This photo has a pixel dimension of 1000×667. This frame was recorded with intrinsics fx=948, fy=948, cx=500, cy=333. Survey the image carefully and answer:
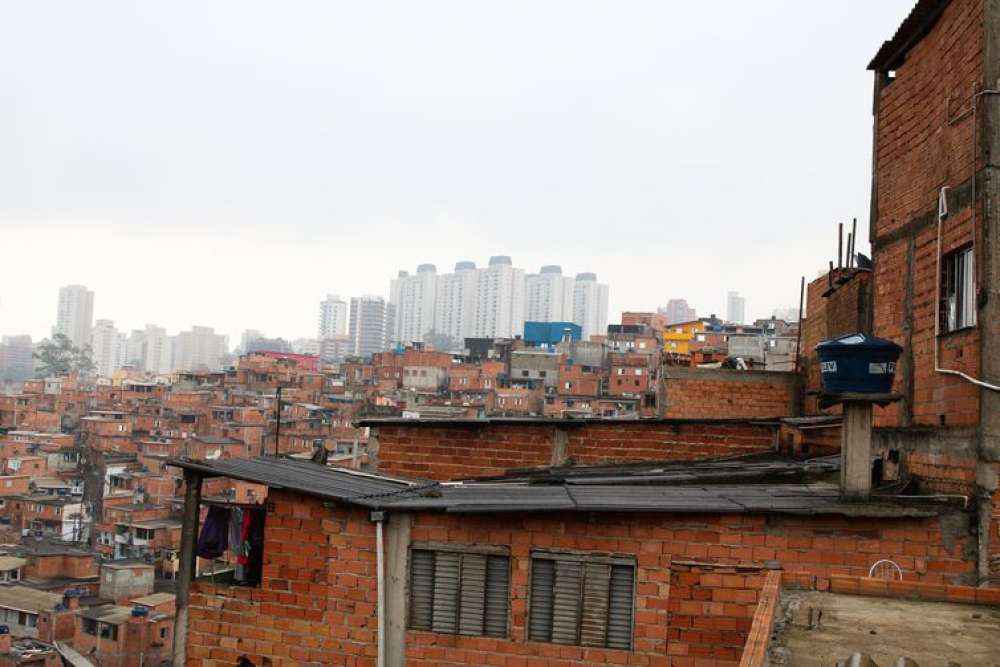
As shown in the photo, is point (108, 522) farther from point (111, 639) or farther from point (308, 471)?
point (308, 471)

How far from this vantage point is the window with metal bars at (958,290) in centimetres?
756

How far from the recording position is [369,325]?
190 m

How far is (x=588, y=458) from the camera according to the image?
12781 mm

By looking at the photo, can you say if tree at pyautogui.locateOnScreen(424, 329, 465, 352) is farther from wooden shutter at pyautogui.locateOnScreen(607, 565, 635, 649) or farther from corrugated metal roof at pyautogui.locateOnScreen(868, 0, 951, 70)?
wooden shutter at pyautogui.locateOnScreen(607, 565, 635, 649)

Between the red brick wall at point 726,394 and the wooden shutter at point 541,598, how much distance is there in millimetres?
9108

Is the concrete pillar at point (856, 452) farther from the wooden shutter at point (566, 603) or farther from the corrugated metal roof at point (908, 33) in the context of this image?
the corrugated metal roof at point (908, 33)

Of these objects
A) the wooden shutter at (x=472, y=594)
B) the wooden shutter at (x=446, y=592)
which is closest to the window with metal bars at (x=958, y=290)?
the wooden shutter at (x=472, y=594)

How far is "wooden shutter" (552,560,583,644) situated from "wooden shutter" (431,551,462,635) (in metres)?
0.81

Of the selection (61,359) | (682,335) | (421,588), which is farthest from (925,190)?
(61,359)

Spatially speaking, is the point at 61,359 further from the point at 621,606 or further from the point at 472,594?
the point at 621,606

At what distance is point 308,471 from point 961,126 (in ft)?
21.5

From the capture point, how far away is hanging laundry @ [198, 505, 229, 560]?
8.34m

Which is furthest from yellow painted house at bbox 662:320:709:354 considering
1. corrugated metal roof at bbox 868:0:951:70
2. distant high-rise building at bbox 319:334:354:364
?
distant high-rise building at bbox 319:334:354:364

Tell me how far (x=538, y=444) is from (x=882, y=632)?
769cm
